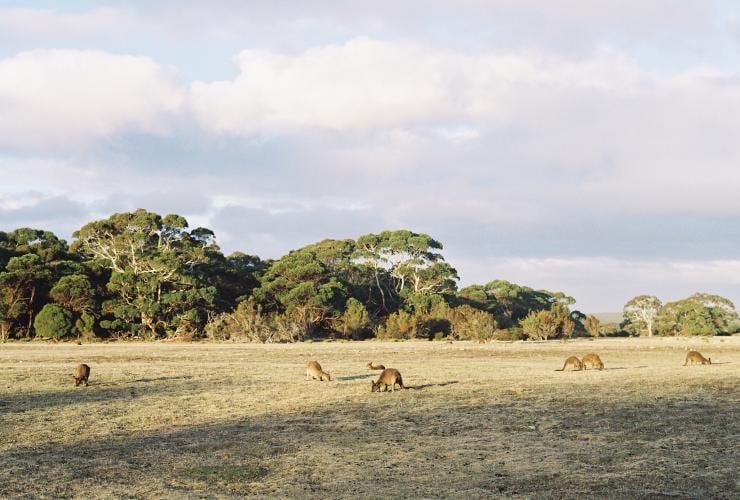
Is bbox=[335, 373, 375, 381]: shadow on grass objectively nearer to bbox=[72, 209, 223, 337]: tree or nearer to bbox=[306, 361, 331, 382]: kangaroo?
bbox=[306, 361, 331, 382]: kangaroo

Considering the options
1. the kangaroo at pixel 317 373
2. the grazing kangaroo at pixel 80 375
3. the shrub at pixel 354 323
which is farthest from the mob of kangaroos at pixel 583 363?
the shrub at pixel 354 323

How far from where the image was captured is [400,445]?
497 inches

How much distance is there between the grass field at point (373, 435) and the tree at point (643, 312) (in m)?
49.4

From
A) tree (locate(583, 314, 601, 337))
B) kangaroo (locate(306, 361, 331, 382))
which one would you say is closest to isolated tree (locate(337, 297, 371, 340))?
tree (locate(583, 314, 601, 337))

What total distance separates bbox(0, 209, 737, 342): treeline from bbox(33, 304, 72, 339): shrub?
74 mm

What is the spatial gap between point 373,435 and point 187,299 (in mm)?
45475

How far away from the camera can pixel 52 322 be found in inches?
2053

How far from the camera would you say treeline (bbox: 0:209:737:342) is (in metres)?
54.6

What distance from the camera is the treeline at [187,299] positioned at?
5459cm

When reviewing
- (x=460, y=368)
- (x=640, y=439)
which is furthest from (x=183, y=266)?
(x=640, y=439)

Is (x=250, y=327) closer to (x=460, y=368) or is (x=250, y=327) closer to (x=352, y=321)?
(x=352, y=321)

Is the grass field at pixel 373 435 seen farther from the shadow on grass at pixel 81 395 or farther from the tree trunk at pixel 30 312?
the tree trunk at pixel 30 312

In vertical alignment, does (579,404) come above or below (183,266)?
below

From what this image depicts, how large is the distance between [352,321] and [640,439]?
47.4 meters
